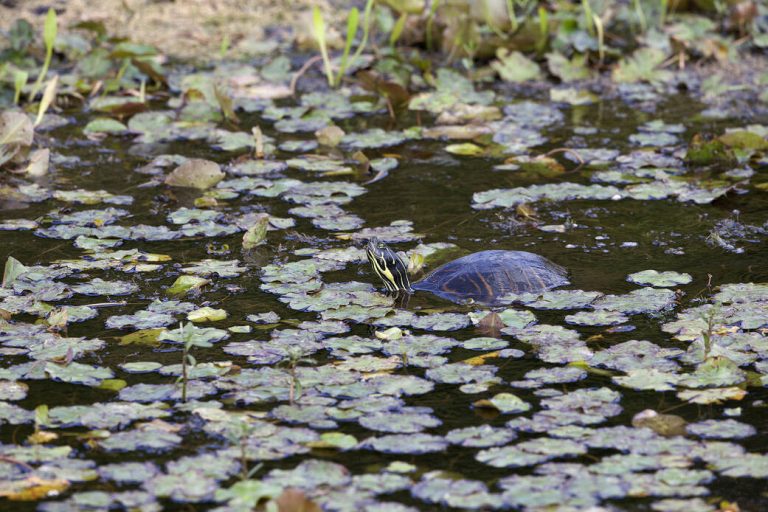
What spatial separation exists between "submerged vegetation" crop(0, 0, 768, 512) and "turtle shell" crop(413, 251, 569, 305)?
8 cm

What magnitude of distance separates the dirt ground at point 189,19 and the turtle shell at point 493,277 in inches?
187

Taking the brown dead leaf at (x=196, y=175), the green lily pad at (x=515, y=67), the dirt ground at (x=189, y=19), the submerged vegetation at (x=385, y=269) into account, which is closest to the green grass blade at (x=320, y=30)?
the submerged vegetation at (x=385, y=269)

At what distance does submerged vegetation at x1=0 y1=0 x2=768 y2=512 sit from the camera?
3.12m

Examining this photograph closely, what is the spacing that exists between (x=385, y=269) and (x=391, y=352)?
714 mm

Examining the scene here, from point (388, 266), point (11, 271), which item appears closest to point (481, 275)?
point (388, 266)

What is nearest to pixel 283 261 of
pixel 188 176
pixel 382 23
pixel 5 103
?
pixel 188 176

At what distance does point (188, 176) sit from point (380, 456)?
3140 millimetres

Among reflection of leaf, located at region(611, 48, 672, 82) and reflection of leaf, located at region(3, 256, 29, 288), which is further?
reflection of leaf, located at region(611, 48, 672, 82)

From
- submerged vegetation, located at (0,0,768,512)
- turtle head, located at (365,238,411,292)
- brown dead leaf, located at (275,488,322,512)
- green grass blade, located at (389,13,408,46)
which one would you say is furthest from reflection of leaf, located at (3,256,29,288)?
green grass blade, located at (389,13,408,46)

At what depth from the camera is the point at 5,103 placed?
294 inches

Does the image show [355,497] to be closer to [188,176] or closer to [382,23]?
[188,176]

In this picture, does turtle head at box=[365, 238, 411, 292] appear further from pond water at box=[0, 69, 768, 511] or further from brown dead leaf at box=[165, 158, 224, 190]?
brown dead leaf at box=[165, 158, 224, 190]

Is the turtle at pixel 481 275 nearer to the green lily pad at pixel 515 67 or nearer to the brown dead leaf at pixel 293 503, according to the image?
the brown dead leaf at pixel 293 503

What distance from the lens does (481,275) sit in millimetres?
4578
